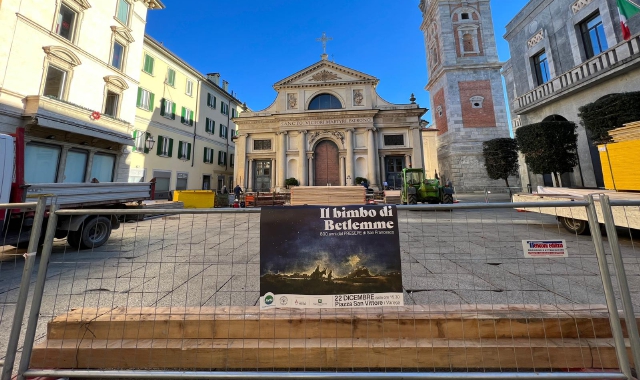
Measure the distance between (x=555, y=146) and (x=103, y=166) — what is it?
24886mm

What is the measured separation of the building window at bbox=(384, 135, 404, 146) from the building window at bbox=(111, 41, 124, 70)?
22.6 metres

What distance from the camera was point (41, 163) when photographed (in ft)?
39.8

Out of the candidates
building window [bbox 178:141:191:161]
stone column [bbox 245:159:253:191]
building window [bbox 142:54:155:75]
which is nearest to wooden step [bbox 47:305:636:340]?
stone column [bbox 245:159:253:191]

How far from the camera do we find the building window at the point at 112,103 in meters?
15.8

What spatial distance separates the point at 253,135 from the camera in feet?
87.0

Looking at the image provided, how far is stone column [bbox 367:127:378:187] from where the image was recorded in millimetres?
24112

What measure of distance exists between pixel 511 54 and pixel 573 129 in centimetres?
710

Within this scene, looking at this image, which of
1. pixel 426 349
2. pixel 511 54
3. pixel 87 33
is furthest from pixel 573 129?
pixel 87 33

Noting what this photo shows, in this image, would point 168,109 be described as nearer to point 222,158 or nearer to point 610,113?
point 222,158

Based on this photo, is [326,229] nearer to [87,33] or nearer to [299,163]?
[87,33]

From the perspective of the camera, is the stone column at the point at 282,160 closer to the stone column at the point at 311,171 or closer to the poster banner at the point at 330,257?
the stone column at the point at 311,171

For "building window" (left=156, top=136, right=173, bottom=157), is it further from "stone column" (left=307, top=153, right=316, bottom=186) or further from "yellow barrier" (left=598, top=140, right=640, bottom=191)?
"yellow barrier" (left=598, top=140, right=640, bottom=191)

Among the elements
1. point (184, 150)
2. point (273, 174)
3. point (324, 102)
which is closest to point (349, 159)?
point (324, 102)

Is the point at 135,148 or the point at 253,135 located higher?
the point at 253,135
